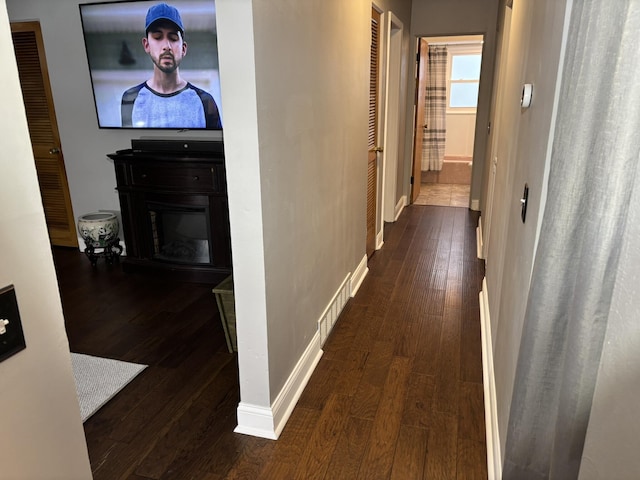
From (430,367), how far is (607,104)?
2010 mm

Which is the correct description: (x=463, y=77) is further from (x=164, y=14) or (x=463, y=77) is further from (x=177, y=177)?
(x=177, y=177)

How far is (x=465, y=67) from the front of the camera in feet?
27.2

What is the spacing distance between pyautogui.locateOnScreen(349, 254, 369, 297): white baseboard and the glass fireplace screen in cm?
112

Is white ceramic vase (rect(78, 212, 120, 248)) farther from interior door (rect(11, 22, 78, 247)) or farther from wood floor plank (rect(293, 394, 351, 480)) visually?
wood floor plank (rect(293, 394, 351, 480))

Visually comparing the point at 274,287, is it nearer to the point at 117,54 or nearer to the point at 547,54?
the point at 547,54

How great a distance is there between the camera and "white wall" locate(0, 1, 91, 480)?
2.46 feet

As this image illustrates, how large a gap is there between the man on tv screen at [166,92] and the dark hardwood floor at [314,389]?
4.18 ft

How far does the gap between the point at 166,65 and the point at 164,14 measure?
0.35m

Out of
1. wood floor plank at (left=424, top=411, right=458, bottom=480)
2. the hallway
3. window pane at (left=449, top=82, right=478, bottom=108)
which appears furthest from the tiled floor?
wood floor plank at (left=424, top=411, right=458, bottom=480)

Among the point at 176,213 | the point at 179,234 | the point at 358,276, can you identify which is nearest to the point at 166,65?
the point at 176,213

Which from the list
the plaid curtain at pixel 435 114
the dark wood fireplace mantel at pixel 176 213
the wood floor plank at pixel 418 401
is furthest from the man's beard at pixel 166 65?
the plaid curtain at pixel 435 114

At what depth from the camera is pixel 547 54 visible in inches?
53.7

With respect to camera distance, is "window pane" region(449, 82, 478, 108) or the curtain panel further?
"window pane" region(449, 82, 478, 108)

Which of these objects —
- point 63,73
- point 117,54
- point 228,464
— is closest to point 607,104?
point 228,464
